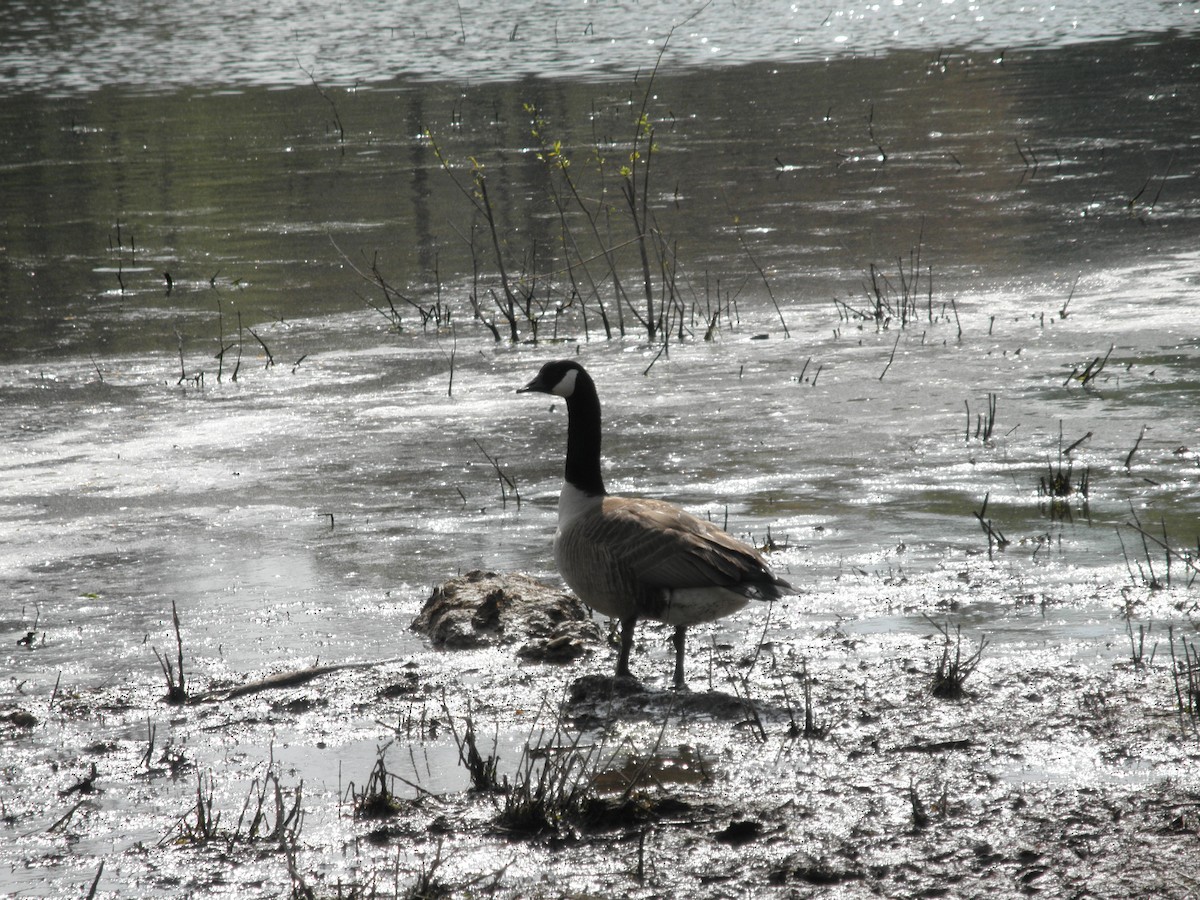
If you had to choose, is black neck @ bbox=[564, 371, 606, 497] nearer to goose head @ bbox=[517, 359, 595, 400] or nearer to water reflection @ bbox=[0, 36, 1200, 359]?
goose head @ bbox=[517, 359, 595, 400]

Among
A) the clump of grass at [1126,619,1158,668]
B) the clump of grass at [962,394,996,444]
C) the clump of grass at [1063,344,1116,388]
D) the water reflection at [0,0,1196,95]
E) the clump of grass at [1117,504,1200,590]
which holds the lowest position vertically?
the clump of grass at [1126,619,1158,668]

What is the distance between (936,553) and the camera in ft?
22.5

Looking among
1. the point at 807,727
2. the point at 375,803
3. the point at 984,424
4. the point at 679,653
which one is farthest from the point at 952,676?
the point at 984,424

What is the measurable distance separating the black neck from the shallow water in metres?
0.83

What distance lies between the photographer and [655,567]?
5.40 metres

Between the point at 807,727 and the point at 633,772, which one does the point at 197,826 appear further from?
the point at 807,727

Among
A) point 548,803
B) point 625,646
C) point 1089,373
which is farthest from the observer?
point 1089,373

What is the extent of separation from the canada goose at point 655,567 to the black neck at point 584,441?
0.15 m

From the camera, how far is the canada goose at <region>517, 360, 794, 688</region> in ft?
17.6

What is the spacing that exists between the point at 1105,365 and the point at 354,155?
14.1 metres

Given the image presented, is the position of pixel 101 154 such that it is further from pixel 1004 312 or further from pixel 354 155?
pixel 1004 312

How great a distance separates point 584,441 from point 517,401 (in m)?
4.28

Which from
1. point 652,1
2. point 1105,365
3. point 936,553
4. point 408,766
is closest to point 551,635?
point 408,766

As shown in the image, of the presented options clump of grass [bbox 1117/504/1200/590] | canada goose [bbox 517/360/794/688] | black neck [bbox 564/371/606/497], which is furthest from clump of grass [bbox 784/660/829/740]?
clump of grass [bbox 1117/504/1200/590]
